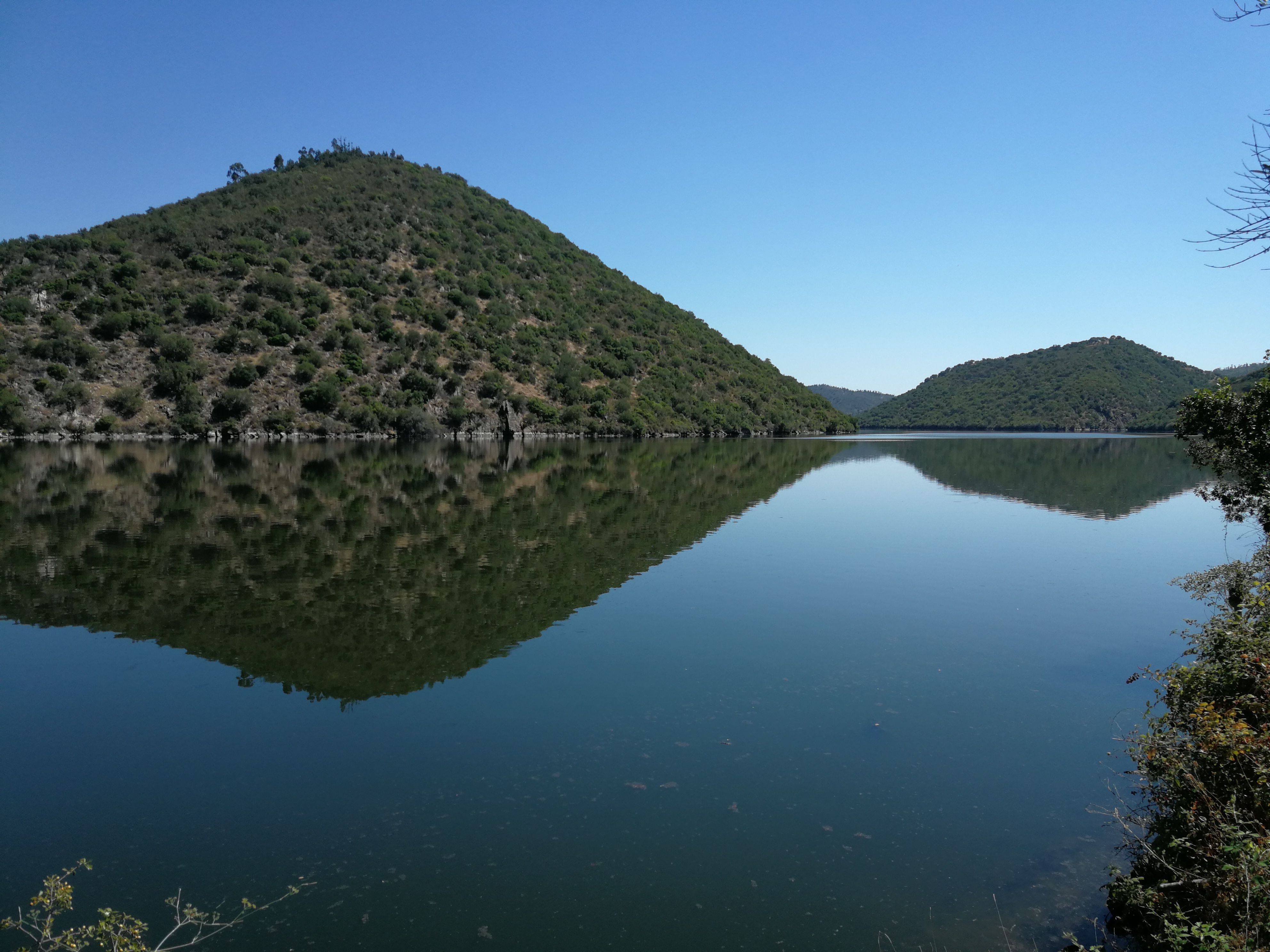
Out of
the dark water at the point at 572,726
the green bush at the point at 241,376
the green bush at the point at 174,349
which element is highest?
the green bush at the point at 174,349

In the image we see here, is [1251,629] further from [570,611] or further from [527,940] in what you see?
[570,611]

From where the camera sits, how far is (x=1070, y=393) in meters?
148

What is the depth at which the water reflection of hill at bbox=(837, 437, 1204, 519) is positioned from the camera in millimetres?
29828

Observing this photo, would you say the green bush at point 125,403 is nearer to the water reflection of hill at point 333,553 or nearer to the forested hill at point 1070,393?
the water reflection of hill at point 333,553

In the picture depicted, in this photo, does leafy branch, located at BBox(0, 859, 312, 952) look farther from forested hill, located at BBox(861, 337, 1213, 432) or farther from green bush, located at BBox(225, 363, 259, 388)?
forested hill, located at BBox(861, 337, 1213, 432)

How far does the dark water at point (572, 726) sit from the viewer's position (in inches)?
198

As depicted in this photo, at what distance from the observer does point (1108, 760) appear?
733 cm

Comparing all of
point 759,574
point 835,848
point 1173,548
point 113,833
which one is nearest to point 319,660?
point 113,833

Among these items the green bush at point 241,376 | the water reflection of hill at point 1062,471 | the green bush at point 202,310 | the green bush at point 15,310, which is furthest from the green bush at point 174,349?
the water reflection of hill at point 1062,471

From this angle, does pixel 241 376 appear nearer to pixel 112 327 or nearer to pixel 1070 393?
pixel 112 327

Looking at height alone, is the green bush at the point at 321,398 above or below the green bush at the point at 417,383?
below

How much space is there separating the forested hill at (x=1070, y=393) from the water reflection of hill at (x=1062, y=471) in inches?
2735

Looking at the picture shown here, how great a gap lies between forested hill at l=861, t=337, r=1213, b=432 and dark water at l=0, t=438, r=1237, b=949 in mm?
135374

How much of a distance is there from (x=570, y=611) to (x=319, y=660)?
13.5 feet
